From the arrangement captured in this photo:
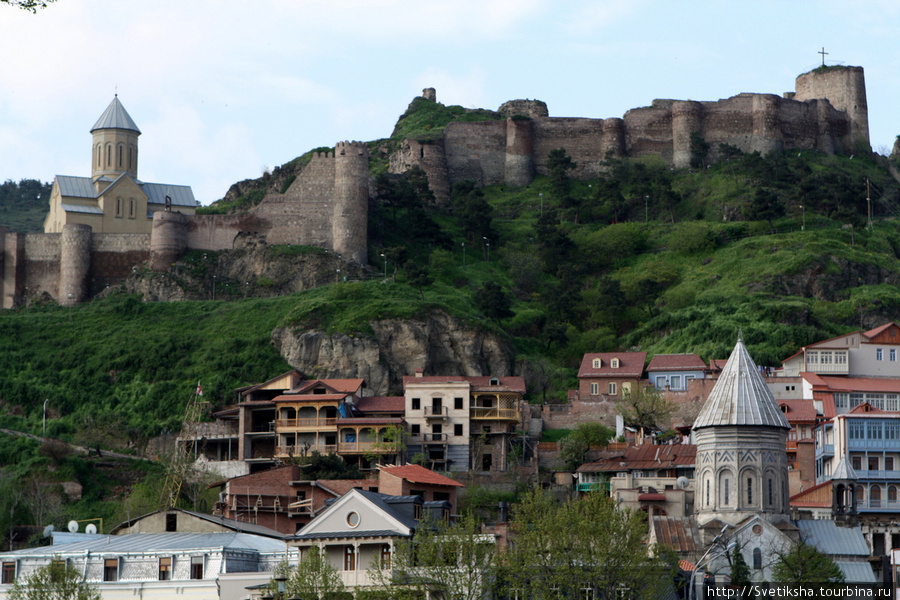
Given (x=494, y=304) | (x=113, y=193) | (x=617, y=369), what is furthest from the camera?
(x=113, y=193)

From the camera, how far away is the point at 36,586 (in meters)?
46.4

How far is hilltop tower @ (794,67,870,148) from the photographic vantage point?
415 feet

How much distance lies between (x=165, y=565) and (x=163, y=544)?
1569 millimetres

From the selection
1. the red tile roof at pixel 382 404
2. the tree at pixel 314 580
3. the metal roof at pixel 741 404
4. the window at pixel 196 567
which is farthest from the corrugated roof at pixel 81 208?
the tree at pixel 314 580

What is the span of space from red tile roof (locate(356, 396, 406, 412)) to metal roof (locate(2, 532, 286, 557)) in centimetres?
2580

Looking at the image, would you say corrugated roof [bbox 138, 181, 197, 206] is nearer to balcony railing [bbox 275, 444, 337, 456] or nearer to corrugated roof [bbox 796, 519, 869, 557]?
balcony railing [bbox 275, 444, 337, 456]

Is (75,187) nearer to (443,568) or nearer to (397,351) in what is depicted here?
(397,351)

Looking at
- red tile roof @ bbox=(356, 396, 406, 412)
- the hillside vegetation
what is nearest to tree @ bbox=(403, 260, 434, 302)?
the hillside vegetation

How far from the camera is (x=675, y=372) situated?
84438 millimetres

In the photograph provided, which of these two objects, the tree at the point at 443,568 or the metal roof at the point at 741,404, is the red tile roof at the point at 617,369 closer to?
the metal roof at the point at 741,404

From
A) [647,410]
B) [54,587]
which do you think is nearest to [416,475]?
[54,587]

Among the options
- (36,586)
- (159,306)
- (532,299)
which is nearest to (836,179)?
(532,299)

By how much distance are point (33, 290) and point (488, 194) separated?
3542cm

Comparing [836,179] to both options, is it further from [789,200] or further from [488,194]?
[488,194]
